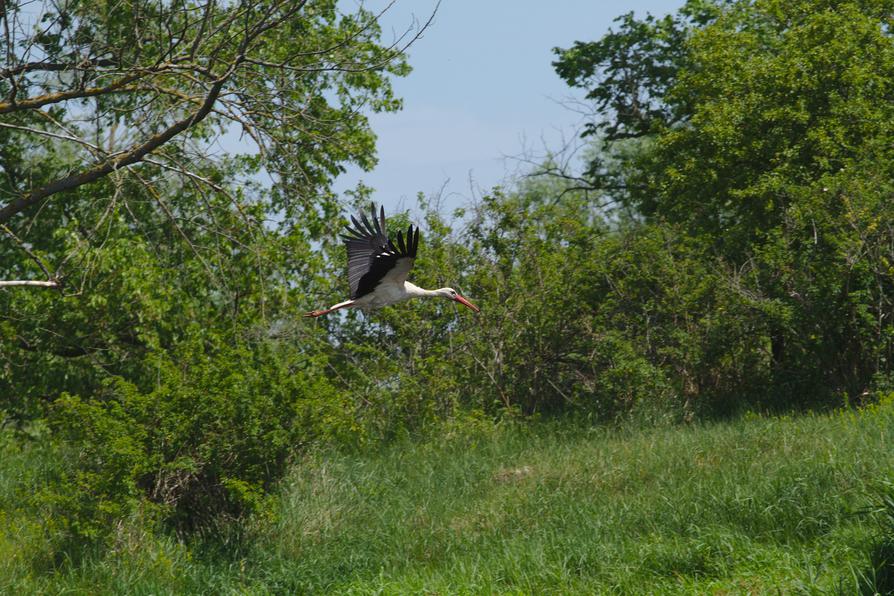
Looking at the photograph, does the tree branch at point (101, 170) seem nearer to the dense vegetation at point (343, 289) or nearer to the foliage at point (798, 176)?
the dense vegetation at point (343, 289)

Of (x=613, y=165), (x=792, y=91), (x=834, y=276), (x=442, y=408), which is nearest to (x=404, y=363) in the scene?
(x=442, y=408)

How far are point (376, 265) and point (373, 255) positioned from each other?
107 mm

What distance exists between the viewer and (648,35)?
23.3m

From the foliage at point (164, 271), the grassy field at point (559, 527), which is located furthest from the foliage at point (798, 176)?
the foliage at point (164, 271)

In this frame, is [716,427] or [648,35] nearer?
[716,427]

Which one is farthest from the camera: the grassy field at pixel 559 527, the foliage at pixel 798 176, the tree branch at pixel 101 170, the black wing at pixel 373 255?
the foliage at pixel 798 176

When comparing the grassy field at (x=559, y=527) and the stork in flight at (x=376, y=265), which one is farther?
the stork in flight at (x=376, y=265)

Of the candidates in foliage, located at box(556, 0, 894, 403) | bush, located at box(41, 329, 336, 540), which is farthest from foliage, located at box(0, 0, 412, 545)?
foliage, located at box(556, 0, 894, 403)

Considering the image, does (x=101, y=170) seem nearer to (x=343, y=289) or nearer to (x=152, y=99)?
(x=152, y=99)

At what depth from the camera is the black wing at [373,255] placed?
33.4 ft

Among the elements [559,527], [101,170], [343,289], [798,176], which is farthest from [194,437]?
[798,176]

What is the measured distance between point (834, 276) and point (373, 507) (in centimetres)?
652

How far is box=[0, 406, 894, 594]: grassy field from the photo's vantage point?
28.1ft

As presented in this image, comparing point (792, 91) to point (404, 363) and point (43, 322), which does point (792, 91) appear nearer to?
point (404, 363)
